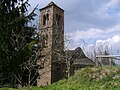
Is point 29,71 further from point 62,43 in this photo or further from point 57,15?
point 57,15

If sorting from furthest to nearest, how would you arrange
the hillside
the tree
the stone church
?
1. the stone church
2. the tree
3. the hillside

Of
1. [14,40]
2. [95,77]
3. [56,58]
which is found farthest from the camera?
[56,58]

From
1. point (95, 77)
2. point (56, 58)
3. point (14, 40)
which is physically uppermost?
point (14, 40)

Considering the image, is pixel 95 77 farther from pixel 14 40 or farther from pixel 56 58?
pixel 56 58

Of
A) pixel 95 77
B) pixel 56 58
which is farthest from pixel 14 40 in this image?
pixel 56 58

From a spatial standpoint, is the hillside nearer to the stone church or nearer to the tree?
the tree

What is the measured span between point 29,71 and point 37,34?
3447 mm

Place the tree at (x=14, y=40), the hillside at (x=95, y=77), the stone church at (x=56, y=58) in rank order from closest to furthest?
1. the hillside at (x=95, y=77)
2. the tree at (x=14, y=40)
3. the stone church at (x=56, y=58)

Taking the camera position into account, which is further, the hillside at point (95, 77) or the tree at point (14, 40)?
the tree at point (14, 40)

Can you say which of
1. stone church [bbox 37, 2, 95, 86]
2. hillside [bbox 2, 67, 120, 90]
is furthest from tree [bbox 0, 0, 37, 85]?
stone church [bbox 37, 2, 95, 86]

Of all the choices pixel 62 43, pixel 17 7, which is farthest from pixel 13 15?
pixel 62 43

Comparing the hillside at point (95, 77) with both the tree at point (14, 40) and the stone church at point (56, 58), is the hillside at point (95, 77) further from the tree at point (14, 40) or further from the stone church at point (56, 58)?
the stone church at point (56, 58)

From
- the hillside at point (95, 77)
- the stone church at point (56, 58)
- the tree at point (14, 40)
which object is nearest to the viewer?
the hillside at point (95, 77)

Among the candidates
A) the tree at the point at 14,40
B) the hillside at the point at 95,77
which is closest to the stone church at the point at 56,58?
the tree at the point at 14,40
